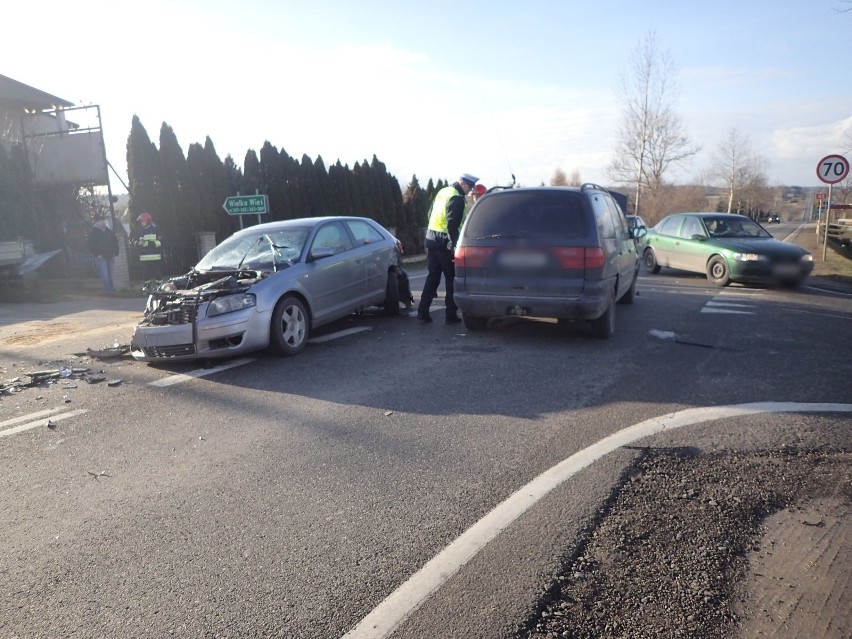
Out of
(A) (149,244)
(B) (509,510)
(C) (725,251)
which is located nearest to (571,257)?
(B) (509,510)

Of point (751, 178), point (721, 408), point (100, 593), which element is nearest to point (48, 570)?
point (100, 593)

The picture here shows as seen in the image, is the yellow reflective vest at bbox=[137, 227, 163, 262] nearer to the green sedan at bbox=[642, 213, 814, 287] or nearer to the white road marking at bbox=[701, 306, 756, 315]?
the green sedan at bbox=[642, 213, 814, 287]

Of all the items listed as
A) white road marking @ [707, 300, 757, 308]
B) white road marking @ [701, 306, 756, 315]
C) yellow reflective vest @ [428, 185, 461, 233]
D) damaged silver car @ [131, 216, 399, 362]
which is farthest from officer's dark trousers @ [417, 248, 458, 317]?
white road marking @ [707, 300, 757, 308]

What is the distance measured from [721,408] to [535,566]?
9.90 ft

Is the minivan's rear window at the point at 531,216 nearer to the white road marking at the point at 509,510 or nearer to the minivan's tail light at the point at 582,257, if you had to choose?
the minivan's tail light at the point at 582,257

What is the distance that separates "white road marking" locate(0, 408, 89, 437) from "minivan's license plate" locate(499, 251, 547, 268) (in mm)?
4643

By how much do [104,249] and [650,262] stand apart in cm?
1325

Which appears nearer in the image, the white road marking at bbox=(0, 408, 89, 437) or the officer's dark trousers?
the white road marking at bbox=(0, 408, 89, 437)

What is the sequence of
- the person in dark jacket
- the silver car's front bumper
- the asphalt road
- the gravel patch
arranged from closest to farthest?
the gravel patch
the asphalt road
the silver car's front bumper
the person in dark jacket

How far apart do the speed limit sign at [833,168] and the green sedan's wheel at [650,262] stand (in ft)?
16.4

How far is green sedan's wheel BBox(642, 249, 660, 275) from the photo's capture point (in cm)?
1675

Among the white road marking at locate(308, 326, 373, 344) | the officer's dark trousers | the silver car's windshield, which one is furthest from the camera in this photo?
the officer's dark trousers

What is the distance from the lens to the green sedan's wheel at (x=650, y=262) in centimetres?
1675

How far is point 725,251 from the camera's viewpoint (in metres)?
13.8
